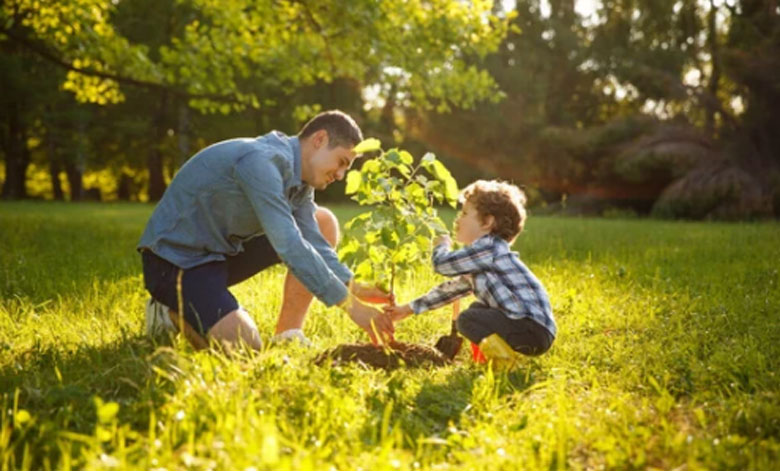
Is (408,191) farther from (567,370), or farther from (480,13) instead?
(480,13)

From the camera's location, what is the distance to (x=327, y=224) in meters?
4.75

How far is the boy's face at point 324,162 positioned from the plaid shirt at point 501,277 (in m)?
0.80

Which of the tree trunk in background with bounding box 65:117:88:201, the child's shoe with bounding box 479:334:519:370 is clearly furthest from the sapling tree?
the tree trunk in background with bounding box 65:117:88:201

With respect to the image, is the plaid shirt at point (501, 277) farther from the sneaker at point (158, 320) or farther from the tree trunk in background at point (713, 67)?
the tree trunk in background at point (713, 67)

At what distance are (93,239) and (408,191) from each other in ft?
24.6

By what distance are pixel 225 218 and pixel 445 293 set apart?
4.59 ft

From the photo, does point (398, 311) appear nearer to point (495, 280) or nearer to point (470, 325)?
point (470, 325)

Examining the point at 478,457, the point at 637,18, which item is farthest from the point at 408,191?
the point at 637,18

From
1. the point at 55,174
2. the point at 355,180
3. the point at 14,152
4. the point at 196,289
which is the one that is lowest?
the point at 196,289

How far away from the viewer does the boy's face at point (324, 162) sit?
377 cm

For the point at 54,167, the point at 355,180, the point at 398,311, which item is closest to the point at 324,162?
Answer: the point at 355,180

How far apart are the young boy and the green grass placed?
20 centimetres

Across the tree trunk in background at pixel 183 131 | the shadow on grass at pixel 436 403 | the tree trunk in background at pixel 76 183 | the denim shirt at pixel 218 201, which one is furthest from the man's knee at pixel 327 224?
the tree trunk in background at pixel 76 183

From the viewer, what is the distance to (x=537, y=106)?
26828 mm
